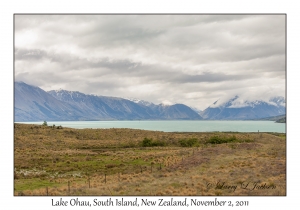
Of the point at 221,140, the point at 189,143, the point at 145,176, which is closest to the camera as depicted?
the point at 145,176

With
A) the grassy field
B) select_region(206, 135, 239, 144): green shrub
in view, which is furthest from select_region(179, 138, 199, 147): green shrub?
the grassy field

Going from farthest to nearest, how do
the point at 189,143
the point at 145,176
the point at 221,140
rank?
the point at 221,140, the point at 189,143, the point at 145,176

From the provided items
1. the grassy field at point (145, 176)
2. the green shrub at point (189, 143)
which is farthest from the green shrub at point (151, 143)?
the grassy field at point (145, 176)

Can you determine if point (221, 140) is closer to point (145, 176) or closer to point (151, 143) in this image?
point (151, 143)

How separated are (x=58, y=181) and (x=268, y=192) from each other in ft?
80.0

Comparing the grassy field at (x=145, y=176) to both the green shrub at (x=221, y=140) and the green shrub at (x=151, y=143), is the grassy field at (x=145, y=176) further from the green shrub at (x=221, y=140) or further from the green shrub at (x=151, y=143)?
the green shrub at (x=221, y=140)

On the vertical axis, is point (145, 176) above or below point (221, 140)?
above

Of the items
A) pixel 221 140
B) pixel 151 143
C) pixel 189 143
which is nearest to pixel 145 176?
pixel 151 143

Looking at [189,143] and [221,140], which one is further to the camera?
[221,140]

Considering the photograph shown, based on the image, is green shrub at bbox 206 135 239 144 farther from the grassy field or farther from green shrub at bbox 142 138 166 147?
the grassy field
